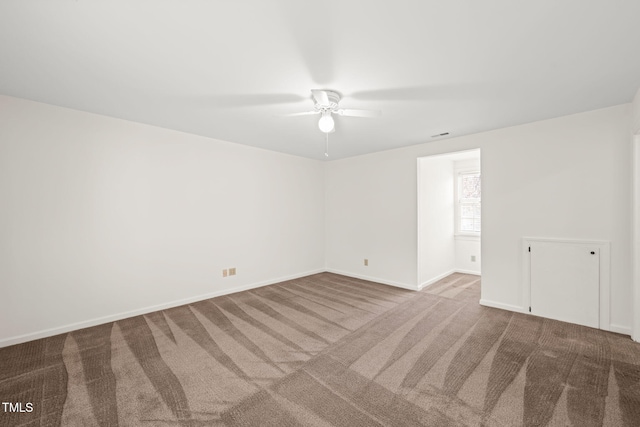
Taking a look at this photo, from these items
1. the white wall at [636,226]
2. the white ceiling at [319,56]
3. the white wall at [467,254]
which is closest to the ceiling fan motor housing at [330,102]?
the white ceiling at [319,56]

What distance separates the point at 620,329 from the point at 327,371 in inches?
129

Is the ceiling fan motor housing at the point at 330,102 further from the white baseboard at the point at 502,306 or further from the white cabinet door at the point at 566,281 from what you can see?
the white baseboard at the point at 502,306

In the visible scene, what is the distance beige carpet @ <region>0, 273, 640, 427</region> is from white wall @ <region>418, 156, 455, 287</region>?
1385mm

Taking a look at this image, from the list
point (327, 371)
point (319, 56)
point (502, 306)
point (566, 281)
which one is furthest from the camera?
point (502, 306)

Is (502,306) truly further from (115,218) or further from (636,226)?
(115,218)

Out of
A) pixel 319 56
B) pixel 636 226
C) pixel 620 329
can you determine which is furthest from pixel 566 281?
pixel 319 56

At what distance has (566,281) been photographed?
3.14m

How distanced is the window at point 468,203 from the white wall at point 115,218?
4.08m

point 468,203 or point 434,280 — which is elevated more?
point 468,203

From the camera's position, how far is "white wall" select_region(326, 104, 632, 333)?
112 inches

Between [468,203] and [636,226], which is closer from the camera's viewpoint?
[636,226]

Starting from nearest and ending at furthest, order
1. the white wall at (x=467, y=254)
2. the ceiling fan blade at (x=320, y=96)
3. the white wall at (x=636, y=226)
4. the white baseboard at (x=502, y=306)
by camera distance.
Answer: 1. the ceiling fan blade at (x=320, y=96)
2. the white wall at (x=636, y=226)
3. the white baseboard at (x=502, y=306)
4. the white wall at (x=467, y=254)

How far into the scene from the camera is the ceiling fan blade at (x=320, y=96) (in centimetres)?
224

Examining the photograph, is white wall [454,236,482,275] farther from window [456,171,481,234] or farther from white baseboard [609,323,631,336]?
white baseboard [609,323,631,336]
